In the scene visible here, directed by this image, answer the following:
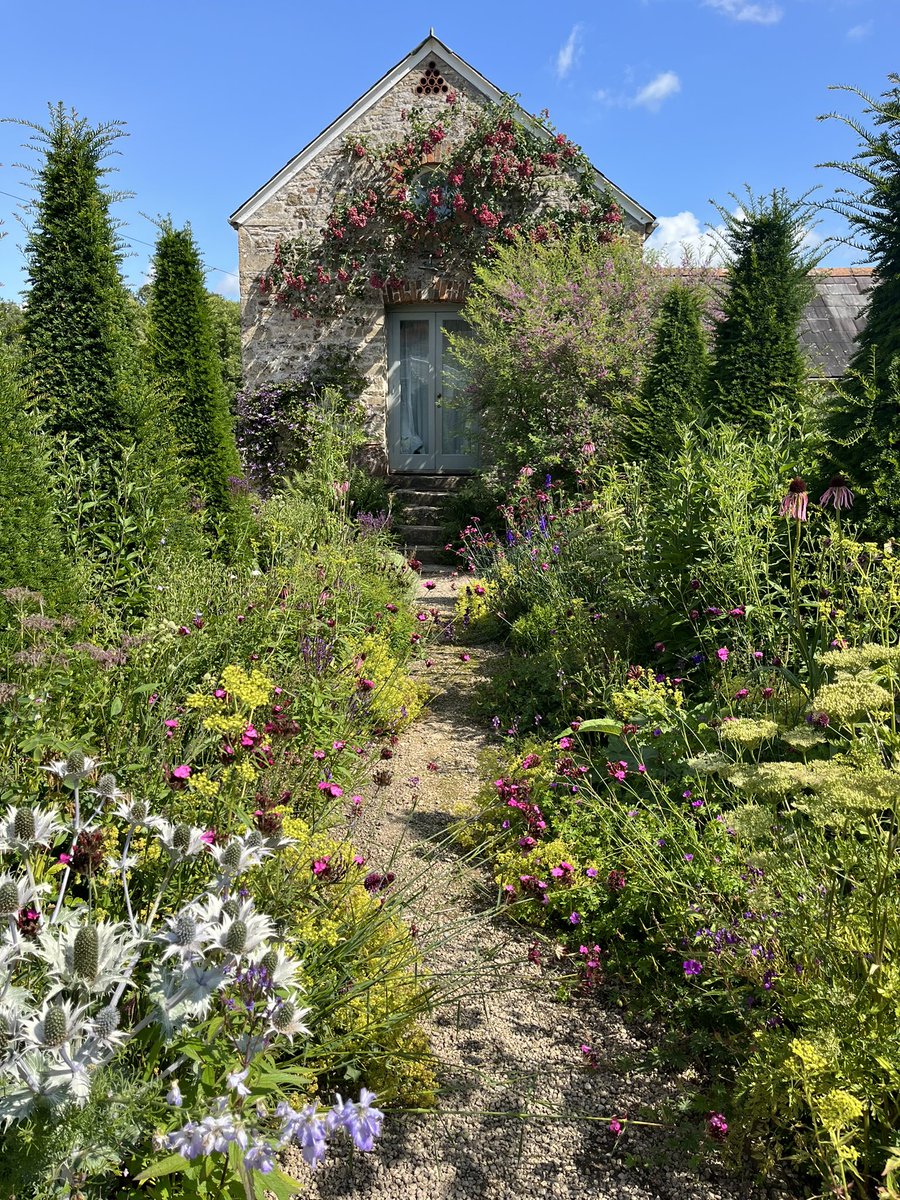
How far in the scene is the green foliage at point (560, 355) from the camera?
9719mm

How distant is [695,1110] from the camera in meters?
2.27

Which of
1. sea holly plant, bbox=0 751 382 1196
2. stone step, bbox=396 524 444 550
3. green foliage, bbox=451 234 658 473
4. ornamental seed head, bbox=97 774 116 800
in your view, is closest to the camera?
sea holly plant, bbox=0 751 382 1196

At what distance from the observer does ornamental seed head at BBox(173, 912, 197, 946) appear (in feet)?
4.78

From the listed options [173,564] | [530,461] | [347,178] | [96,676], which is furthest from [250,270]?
[96,676]

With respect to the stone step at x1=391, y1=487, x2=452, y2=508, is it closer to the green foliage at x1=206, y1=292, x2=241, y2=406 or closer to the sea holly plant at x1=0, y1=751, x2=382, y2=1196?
the green foliage at x1=206, y1=292, x2=241, y2=406

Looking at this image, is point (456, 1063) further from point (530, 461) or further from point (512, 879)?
point (530, 461)

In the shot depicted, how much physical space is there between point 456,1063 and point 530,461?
26.6 ft

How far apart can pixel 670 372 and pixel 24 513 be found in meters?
7.07

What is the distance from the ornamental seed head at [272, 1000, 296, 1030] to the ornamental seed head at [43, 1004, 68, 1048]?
34cm

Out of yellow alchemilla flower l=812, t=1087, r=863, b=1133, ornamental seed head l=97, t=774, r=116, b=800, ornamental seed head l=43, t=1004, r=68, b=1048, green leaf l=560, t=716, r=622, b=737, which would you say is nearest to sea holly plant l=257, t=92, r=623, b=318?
green leaf l=560, t=716, r=622, b=737

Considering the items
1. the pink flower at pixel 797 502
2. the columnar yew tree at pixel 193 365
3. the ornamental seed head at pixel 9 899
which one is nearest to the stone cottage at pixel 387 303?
the columnar yew tree at pixel 193 365

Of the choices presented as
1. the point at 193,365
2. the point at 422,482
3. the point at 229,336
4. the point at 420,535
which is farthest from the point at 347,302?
the point at 229,336

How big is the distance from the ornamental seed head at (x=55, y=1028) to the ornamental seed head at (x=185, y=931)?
0.20 meters

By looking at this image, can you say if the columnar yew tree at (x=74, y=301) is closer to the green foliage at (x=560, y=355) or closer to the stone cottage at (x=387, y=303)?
the green foliage at (x=560, y=355)
